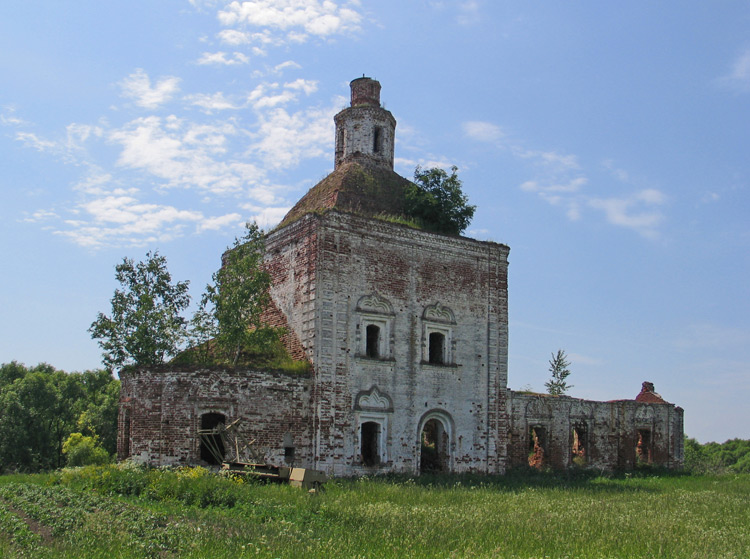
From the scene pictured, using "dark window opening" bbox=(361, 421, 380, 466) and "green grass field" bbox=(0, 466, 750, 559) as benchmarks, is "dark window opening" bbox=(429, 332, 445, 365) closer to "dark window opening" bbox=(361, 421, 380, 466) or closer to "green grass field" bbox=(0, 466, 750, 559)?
"dark window opening" bbox=(361, 421, 380, 466)

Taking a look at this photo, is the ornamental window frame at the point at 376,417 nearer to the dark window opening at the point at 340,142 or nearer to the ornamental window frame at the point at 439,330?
the ornamental window frame at the point at 439,330

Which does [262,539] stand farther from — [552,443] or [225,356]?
[552,443]

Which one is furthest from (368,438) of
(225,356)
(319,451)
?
(225,356)

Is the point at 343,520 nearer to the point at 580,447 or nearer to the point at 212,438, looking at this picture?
the point at 212,438

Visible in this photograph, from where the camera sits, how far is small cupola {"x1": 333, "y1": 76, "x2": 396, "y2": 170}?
24.3 m

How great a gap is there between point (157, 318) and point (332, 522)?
11459mm

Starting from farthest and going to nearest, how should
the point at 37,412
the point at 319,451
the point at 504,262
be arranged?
the point at 37,412, the point at 504,262, the point at 319,451

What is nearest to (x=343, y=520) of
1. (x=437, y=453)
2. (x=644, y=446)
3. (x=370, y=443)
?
(x=370, y=443)

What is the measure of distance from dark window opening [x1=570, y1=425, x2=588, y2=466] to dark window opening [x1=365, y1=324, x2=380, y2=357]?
8.70 meters

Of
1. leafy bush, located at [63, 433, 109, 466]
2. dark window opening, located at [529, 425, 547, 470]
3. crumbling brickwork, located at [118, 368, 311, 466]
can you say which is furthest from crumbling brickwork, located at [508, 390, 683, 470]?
leafy bush, located at [63, 433, 109, 466]

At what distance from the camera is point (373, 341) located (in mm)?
20688

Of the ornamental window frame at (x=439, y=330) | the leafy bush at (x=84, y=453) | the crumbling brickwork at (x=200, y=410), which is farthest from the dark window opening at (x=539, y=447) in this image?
the leafy bush at (x=84, y=453)

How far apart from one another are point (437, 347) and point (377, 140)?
744 cm

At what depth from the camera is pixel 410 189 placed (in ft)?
76.4
